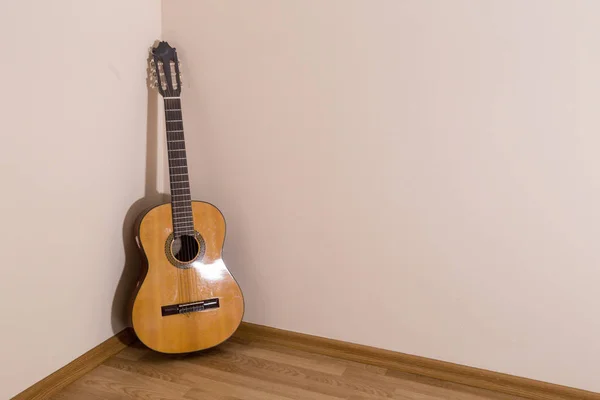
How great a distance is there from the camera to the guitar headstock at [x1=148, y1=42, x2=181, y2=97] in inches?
82.3

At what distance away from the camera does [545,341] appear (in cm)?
181

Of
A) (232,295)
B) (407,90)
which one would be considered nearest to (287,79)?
(407,90)

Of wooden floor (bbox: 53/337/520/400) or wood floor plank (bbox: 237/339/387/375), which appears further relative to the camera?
wood floor plank (bbox: 237/339/387/375)

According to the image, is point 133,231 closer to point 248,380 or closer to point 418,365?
point 248,380

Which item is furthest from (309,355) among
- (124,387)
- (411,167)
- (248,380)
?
(411,167)

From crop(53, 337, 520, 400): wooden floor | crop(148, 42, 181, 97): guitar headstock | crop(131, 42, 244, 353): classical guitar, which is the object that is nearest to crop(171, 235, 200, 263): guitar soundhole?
crop(131, 42, 244, 353): classical guitar

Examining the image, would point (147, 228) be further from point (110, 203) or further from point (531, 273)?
point (531, 273)

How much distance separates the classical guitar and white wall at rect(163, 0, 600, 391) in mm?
139

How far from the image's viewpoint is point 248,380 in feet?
6.33

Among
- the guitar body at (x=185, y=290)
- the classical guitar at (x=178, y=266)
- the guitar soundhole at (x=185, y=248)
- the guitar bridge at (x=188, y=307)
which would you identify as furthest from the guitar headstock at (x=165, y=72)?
the guitar bridge at (x=188, y=307)

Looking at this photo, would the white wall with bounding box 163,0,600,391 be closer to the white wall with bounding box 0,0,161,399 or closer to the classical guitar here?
the classical guitar

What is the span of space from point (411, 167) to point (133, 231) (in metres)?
1.14

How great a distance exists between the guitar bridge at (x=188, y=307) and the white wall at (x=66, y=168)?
263 mm

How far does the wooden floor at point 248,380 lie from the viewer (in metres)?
1.84
